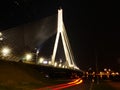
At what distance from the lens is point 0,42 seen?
67.1 m

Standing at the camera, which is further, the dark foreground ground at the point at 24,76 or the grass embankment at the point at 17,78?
the grass embankment at the point at 17,78

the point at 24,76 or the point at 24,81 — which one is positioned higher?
the point at 24,76

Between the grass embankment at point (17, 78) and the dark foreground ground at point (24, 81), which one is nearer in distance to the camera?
the dark foreground ground at point (24, 81)

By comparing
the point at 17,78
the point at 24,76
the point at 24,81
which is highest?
the point at 24,76

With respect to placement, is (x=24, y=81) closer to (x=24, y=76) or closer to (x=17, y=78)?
(x=17, y=78)

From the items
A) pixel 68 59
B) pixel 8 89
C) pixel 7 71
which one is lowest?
pixel 8 89

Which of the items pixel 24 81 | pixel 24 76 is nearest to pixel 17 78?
pixel 24 81

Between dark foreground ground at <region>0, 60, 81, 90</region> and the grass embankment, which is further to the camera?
the grass embankment

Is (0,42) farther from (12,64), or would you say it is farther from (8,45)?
(12,64)

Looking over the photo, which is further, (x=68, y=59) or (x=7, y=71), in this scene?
(x=68, y=59)

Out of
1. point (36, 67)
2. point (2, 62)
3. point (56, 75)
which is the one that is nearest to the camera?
point (2, 62)

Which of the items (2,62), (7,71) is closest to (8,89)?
(7,71)

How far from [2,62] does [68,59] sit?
32.8m

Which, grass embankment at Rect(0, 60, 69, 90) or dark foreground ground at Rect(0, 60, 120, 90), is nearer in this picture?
dark foreground ground at Rect(0, 60, 120, 90)
